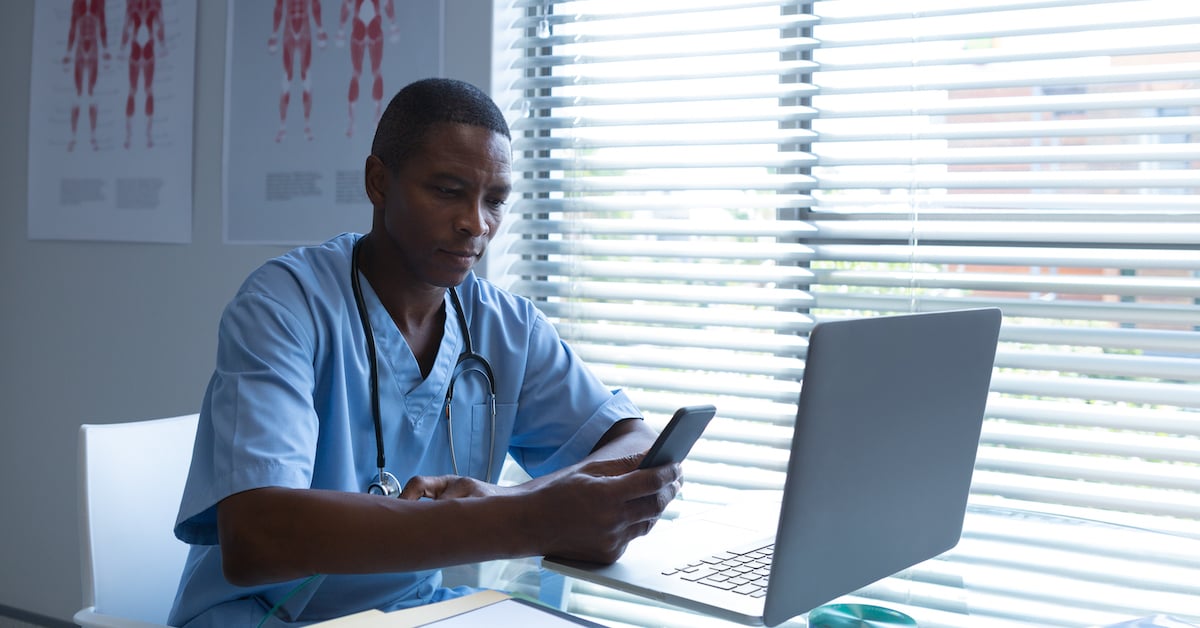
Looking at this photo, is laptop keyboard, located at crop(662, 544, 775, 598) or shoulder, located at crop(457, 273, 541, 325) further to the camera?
shoulder, located at crop(457, 273, 541, 325)

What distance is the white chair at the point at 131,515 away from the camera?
4.39ft

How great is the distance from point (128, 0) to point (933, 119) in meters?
2.08

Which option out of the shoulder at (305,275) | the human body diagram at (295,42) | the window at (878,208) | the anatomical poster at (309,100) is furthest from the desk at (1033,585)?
the human body diagram at (295,42)

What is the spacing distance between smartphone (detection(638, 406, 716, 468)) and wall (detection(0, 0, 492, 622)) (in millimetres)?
1646

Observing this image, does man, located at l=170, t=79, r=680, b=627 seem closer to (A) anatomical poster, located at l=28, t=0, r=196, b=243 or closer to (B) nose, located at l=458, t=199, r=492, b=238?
(B) nose, located at l=458, t=199, r=492, b=238

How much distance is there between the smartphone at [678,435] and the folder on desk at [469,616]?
0.70ft

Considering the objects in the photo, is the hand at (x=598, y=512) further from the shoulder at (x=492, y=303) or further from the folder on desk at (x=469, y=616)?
the shoulder at (x=492, y=303)

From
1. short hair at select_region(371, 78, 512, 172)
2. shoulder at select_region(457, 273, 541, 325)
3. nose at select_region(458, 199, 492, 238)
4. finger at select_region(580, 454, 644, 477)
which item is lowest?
finger at select_region(580, 454, 644, 477)

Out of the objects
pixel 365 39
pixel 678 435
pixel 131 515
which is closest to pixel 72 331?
pixel 365 39

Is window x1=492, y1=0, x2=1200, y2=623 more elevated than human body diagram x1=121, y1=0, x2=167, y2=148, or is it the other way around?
human body diagram x1=121, y1=0, x2=167, y2=148

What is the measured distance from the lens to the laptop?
84 cm

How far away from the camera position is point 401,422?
145 cm

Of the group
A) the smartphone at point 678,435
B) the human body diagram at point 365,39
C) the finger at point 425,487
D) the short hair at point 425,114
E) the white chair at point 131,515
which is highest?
the human body diagram at point 365,39

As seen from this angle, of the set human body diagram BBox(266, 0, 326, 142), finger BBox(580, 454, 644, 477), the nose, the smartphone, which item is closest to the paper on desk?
the smartphone
